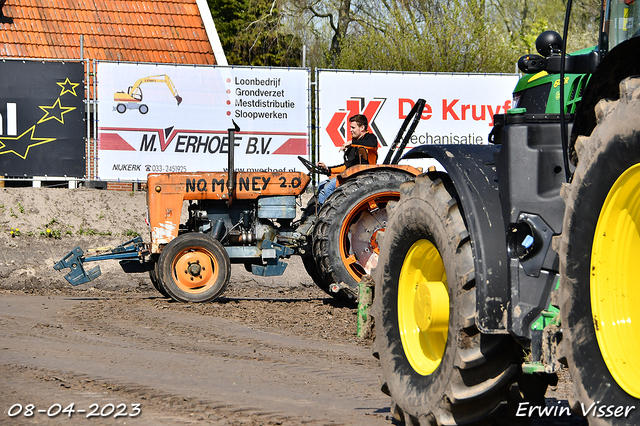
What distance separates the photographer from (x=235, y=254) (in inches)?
354

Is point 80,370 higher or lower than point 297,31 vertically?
lower

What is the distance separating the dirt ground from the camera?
3.76 m

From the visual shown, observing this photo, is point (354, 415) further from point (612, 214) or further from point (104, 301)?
point (104, 301)

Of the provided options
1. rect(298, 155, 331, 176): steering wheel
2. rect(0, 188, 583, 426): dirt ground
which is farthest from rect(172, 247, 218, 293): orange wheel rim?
rect(298, 155, 331, 176): steering wheel

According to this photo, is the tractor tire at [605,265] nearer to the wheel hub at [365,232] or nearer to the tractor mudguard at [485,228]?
the tractor mudguard at [485,228]

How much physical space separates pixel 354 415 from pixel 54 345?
285 centimetres

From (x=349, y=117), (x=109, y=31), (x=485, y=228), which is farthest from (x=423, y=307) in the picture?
(x=109, y=31)

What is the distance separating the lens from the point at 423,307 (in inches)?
127

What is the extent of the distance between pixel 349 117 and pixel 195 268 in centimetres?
535

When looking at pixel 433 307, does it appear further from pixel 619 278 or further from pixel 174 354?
pixel 174 354

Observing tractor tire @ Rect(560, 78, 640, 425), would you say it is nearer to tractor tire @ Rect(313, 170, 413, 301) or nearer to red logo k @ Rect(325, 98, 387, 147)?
tractor tire @ Rect(313, 170, 413, 301)

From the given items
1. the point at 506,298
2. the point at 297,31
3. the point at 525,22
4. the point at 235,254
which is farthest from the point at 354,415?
the point at 525,22

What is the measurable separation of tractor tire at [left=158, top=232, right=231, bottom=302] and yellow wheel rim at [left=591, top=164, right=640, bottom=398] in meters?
6.54

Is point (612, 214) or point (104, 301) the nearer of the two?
point (612, 214)
